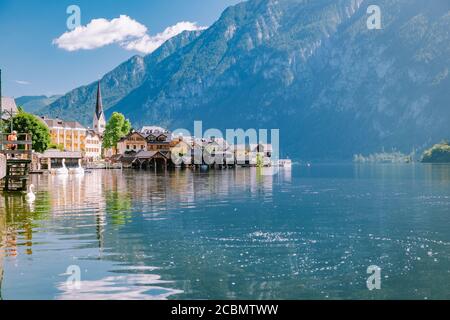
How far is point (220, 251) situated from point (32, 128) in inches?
4270

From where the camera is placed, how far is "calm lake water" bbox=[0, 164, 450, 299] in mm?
20297

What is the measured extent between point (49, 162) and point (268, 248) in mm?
127280

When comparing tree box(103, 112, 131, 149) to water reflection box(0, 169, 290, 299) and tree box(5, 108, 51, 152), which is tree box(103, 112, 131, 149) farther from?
water reflection box(0, 169, 290, 299)

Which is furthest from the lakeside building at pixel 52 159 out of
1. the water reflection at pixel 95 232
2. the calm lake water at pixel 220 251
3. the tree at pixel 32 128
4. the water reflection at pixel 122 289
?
the water reflection at pixel 122 289

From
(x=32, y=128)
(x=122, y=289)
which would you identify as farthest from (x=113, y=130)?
(x=122, y=289)

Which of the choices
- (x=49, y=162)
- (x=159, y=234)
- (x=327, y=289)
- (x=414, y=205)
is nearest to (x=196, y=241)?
(x=159, y=234)

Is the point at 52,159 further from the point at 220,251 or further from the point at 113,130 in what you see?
the point at 220,251

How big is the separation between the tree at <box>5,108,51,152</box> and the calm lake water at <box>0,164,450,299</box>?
266 feet

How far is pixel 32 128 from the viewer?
415 feet

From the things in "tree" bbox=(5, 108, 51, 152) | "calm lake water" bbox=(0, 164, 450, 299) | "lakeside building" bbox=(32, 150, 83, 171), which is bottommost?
"calm lake water" bbox=(0, 164, 450, 299)

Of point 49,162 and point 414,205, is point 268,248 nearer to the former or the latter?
point 414,205

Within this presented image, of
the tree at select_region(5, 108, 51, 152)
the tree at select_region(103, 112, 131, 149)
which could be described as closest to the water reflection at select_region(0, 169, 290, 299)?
A: the tree at select_region(5, 108, 51, 152)

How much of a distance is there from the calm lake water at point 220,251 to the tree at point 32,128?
266ft

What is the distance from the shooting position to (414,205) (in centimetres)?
5312
